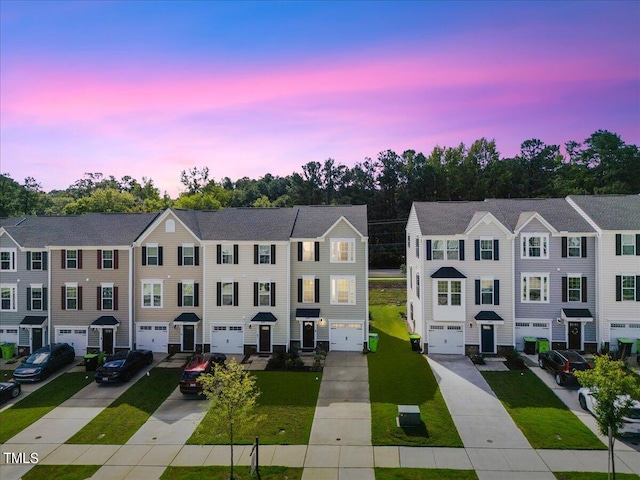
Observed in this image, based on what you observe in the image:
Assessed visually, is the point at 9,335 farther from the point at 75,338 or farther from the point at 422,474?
the point at 422,474

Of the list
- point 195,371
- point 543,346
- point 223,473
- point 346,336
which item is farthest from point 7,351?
point 543,346

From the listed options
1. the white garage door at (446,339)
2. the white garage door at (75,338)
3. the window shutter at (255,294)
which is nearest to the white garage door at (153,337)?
the white garage door at (75,338)

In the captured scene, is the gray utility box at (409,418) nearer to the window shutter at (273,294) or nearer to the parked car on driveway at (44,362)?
the window shutter at (273,294)

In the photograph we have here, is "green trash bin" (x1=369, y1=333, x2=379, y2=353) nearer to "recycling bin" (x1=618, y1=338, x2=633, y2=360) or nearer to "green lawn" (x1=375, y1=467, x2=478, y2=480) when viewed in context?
"green lawn" (x1=375, y1=467, x2=478, y2=480)

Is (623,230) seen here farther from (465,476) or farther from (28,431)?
(28,431)

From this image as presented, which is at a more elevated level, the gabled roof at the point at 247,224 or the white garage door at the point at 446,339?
the gabled roof at the point at 247,224

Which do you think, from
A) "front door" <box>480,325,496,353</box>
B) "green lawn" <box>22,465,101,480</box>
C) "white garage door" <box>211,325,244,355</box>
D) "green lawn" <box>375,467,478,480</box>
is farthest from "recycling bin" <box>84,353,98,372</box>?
"front door" <box>480,325,496,353</box>
